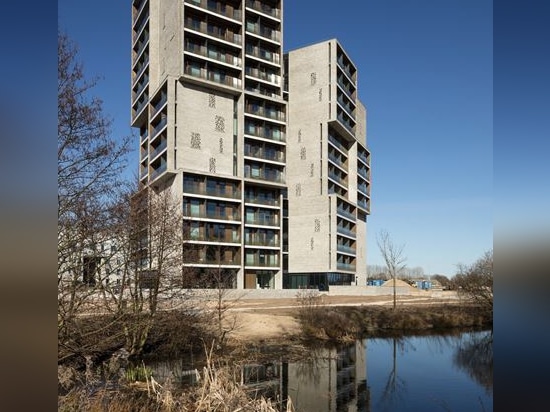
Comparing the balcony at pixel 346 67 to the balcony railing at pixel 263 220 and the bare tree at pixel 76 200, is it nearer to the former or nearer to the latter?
the balcony railing at pixel 263 220

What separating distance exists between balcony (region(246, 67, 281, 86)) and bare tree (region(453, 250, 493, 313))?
3652 centimetres

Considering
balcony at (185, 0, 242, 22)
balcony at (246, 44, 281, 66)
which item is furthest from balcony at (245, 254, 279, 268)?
balcony at (185, 0, 242, 22)

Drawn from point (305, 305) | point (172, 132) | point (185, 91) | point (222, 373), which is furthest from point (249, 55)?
point (222, 373)

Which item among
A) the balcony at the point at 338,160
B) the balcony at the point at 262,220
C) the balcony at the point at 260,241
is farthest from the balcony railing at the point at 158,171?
the balcony at the point at 338,160

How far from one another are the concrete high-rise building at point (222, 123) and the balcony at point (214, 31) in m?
0.14

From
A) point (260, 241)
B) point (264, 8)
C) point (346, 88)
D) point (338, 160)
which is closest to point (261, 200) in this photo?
point (260, 241)

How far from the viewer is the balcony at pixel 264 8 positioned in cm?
6062

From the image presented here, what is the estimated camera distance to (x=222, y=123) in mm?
58000

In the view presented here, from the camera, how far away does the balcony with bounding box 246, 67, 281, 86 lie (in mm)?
61375

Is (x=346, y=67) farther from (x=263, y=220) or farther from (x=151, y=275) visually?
(x=151, y=275)

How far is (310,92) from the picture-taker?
69312 millimetres

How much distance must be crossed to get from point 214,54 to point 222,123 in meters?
8.39
